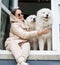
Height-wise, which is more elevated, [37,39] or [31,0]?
[31,0]

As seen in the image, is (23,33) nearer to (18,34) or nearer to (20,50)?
(18,34)

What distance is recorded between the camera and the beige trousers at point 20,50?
4.34m

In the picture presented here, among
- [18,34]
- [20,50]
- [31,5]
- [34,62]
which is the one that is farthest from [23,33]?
[31,5]

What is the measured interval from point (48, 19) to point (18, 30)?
32 cm

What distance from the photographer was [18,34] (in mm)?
4484

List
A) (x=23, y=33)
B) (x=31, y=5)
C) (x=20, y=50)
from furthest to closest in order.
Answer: (x=31, y=5) → (x=23, y=33) → (x=20, y=50)

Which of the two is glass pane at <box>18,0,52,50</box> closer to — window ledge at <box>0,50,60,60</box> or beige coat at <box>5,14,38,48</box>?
beige coat at <box>5,14,38,48</box>

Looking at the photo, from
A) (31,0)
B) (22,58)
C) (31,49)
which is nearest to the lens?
(22,58)

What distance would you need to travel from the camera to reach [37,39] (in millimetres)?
4598

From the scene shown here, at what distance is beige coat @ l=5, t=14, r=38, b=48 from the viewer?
447cm

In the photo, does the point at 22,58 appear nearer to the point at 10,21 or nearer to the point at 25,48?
the point at 25,48

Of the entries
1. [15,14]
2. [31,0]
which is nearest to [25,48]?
[15,14]

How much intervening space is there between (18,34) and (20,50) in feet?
0.62

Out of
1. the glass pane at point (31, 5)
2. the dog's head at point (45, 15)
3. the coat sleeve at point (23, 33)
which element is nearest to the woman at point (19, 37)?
the coat sleeve at point (23, 33)
